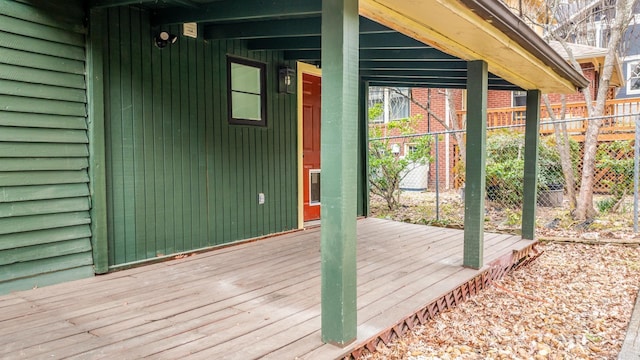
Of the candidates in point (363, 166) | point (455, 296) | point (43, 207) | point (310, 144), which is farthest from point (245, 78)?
point (455, 296)

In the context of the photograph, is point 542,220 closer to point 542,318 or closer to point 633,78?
point 542,318

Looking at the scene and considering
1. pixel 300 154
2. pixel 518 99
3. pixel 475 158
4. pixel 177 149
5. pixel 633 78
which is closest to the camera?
pixel 475 158

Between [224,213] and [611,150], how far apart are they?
22.6 feet

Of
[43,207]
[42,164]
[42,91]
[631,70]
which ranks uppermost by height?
[631,70]

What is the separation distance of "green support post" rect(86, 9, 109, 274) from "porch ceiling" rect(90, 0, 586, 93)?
24 centimetres

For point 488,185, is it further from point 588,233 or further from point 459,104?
point 459,104

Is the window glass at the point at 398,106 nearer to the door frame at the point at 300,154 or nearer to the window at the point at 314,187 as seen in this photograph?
the window at the point at 314,187

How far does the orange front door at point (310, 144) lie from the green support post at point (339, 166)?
3.33 metres

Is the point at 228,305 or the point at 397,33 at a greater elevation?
the point at 397,33

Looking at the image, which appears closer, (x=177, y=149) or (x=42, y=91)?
(x=42, y=91)

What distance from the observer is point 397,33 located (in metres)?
3.47

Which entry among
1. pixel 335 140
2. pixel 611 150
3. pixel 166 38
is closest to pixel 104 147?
pixel 166 38

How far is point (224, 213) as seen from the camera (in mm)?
4309

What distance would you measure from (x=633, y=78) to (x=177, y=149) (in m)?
14.4
